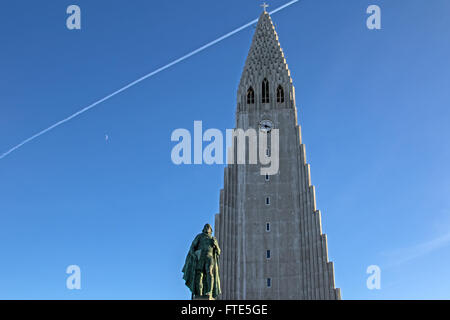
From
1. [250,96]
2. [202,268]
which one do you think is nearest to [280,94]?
[250,96]

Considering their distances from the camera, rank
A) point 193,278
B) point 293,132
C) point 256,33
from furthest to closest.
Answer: point 256,33 → point 293,132 → point 193,278

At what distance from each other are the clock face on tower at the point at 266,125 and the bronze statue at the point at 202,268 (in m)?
37.0

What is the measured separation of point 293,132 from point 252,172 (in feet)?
23.2

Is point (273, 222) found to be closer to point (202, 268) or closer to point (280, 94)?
point (280, 94)

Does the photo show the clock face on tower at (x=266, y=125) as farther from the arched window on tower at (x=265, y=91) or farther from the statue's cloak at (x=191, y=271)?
the statue's cloak at (x=191, y=271)

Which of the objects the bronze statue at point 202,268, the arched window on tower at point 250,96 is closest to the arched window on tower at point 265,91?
the arched window on tower at point 250,96

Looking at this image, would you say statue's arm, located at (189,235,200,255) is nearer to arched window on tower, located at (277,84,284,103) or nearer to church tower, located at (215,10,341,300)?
church tower, located at (215,10,341,300)

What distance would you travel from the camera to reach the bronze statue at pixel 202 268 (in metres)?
17.9

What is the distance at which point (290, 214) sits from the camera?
49062 millimetres

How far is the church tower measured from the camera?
45.3 m

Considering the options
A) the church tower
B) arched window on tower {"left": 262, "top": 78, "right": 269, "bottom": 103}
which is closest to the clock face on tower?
the church tower
